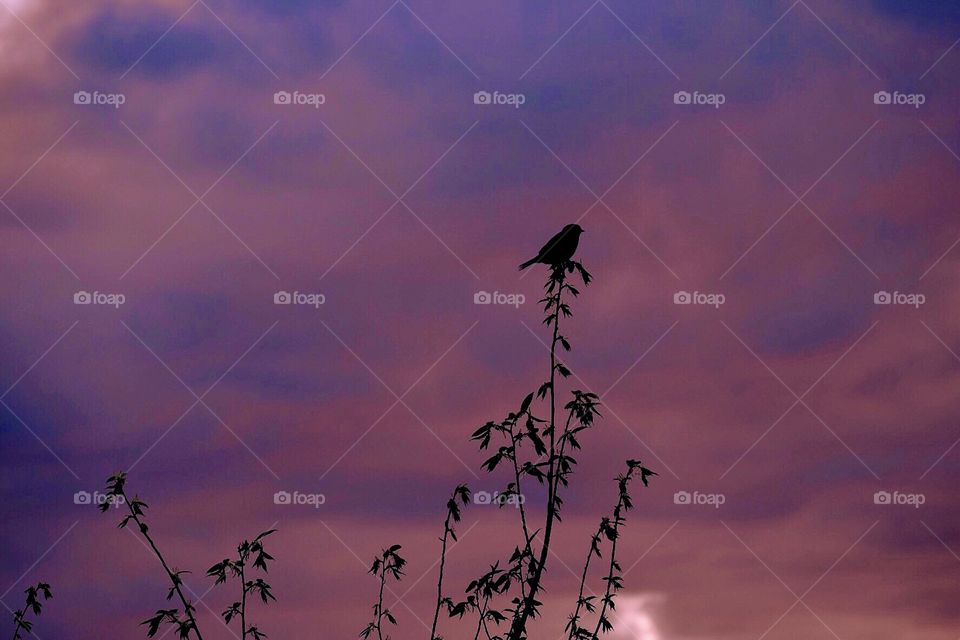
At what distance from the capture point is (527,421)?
191 inches

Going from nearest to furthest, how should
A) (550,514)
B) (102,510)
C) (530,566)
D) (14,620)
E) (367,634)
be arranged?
(550,514) → (530,566) → (102,510) → (367,634) → (14,620)

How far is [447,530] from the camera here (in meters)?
5.52

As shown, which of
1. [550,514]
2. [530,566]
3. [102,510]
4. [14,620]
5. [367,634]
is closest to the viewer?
[550,514]

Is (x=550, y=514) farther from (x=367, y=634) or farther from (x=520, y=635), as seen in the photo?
(x=367, y=634)

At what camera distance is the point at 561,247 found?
16.7 feet

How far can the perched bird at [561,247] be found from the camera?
16.6ft

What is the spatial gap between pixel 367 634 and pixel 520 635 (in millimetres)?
1452

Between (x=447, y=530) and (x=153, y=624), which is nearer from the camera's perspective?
(x=153, y=624)

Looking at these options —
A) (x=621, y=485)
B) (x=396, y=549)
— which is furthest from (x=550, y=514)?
(x=396, y=549)

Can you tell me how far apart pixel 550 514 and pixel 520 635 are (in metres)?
0.57

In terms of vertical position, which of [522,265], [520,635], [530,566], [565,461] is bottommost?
[520,635]

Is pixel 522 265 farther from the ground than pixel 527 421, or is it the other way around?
pixel 522 265

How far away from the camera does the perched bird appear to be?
5.05 m

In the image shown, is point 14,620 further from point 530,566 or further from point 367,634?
point 530,566
